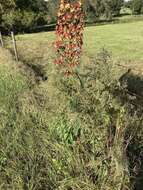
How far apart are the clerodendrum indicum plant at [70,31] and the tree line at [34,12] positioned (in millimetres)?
13217

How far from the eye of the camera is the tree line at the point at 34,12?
3697 cm

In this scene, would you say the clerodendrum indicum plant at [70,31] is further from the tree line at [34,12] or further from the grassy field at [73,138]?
the tree line at [34,12]

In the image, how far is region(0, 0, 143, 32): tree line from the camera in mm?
36969

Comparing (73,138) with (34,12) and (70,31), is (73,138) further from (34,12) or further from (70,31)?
(34,12)

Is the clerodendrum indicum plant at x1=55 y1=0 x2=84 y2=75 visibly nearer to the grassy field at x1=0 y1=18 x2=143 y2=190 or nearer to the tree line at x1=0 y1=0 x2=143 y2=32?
the grassy field at x1=0 y1=18 x2=143 y2=190

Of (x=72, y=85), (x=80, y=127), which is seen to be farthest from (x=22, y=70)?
(x=80, y=127)

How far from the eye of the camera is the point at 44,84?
9.45 meters

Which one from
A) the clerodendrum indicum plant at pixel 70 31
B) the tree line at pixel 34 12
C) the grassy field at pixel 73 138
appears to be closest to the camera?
the grassy field at pixel 73 138

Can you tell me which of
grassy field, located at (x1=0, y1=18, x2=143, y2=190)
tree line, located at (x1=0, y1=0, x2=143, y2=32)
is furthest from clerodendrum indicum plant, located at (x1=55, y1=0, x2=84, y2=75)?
tree line, located at (x1=0, y1=0, x2=143, y2=32)

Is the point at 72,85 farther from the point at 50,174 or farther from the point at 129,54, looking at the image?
the point at 129,54

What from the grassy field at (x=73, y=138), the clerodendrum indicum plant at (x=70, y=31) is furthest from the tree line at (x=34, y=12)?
the grassy field at (x=73, y=138)

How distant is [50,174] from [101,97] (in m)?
1.68

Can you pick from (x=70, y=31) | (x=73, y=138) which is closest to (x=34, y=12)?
(x=70, y=31)

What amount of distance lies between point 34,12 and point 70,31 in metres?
35.9
